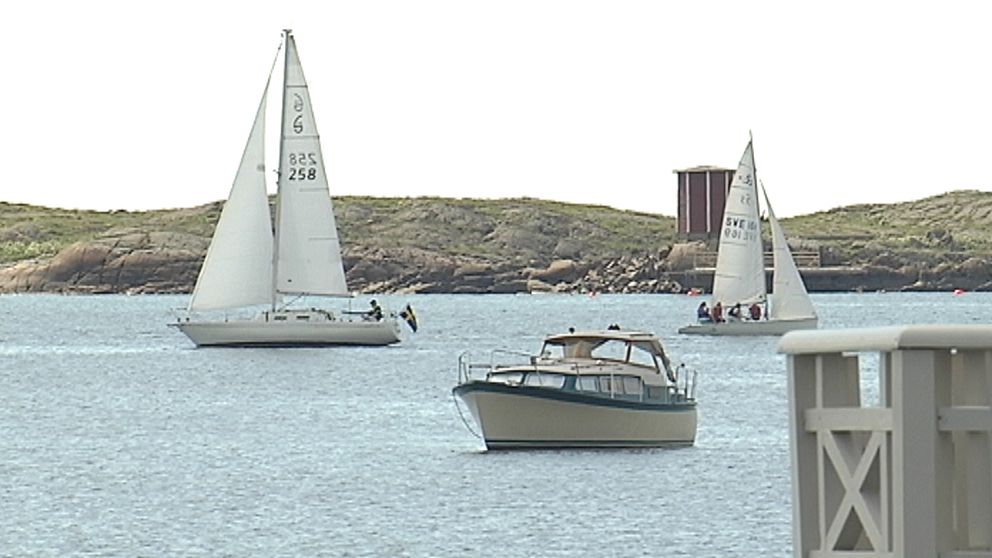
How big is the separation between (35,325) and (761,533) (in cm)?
12070

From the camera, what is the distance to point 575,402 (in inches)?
1591

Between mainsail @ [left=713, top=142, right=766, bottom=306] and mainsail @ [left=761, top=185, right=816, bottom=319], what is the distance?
0.73 metres

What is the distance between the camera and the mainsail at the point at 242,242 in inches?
3044

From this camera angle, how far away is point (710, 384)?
70562 mm

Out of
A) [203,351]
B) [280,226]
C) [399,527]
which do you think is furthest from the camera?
[203,351]

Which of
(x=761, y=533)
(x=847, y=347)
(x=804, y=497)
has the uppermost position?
(x=847, y=347)

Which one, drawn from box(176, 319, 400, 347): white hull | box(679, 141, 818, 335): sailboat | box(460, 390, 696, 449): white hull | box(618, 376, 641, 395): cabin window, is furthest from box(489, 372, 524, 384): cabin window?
box(679, 141, 818, 335): sailboat

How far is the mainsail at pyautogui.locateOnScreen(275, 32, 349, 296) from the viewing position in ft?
257

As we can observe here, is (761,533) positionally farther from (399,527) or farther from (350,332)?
(350,332)

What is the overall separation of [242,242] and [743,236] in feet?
76.9

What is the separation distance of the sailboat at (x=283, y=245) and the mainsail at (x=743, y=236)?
19017mm

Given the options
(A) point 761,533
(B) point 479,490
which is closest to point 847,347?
(A) point 761,533

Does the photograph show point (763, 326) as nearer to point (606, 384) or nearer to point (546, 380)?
point (606, 384)

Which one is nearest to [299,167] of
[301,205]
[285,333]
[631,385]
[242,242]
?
[301,205]
